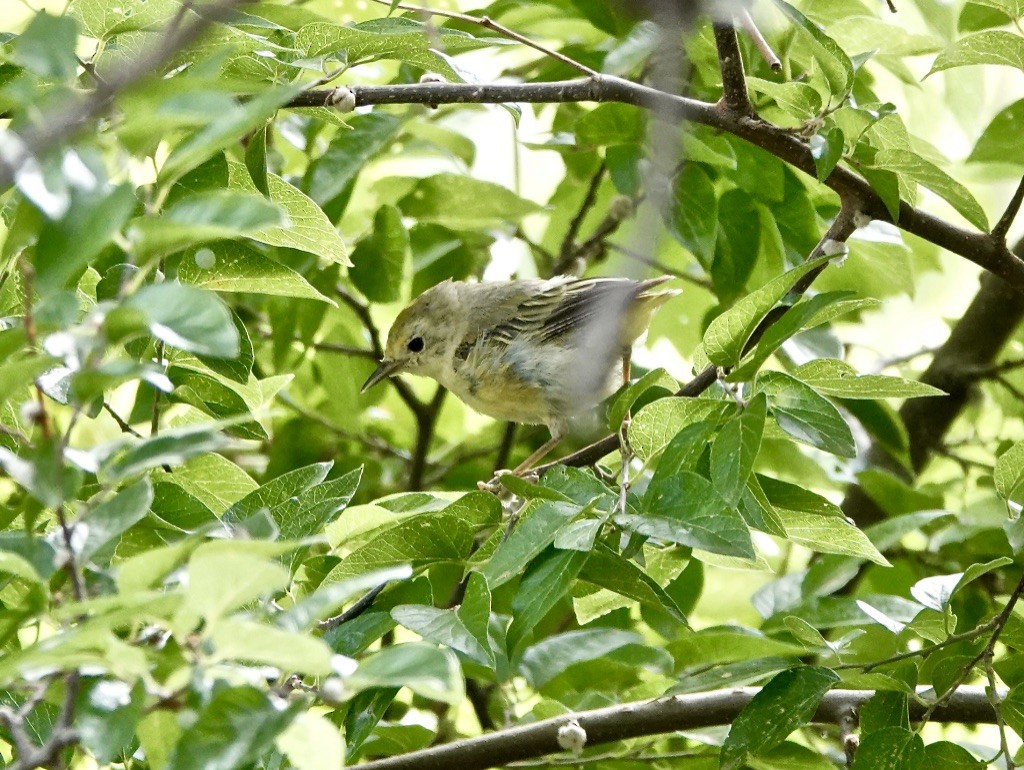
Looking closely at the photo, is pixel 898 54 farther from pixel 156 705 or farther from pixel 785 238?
pixel 156 705

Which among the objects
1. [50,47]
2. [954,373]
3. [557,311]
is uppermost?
[50,47]

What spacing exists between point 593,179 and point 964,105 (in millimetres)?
1183

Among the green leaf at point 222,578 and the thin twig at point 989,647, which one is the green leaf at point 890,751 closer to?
the thin twig at point 989,647

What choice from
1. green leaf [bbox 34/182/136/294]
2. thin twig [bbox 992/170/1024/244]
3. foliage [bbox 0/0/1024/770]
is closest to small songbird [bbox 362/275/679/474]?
foliage [bbox 0/0/1024/770]

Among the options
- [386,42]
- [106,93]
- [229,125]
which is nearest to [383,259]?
[386,42]

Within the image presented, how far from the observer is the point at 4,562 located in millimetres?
1197

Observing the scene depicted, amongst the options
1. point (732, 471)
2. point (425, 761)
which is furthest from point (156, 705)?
point (425, 761)

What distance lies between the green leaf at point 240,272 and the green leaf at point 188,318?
112 cm

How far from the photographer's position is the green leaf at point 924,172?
7.52 ft

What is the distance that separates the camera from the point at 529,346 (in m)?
4.18

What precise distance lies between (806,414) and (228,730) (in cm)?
111

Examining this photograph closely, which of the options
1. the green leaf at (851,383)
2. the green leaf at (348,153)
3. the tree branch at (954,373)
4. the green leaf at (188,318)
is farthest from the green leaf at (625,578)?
the tree branch at (954,373)

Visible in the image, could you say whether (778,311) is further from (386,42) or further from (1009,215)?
(386,42)

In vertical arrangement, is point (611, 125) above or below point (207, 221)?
below
